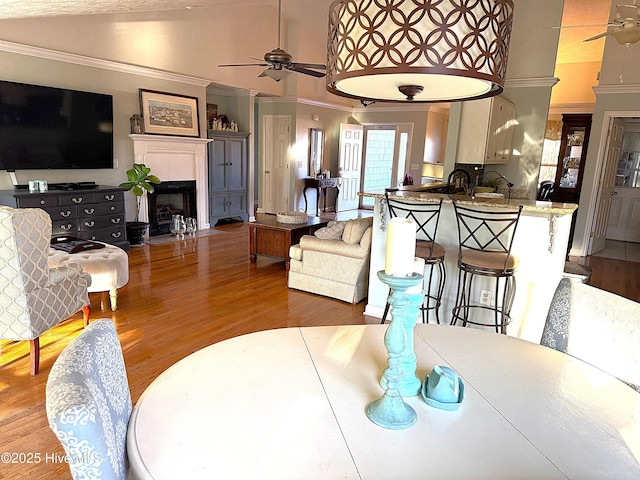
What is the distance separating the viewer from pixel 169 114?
6633mm

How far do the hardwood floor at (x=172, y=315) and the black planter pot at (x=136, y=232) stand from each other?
15cm

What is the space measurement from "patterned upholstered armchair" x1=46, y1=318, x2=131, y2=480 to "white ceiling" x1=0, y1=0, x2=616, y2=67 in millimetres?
3394

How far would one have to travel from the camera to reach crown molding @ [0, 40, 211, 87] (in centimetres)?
490

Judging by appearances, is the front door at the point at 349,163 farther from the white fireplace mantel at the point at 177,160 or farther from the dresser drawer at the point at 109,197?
the dresser drawer at the point at 109,197

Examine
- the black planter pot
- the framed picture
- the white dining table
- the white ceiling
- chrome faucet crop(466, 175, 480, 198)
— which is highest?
the white ceiling

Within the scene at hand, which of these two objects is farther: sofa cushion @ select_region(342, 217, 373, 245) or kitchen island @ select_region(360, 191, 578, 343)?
sofa cushion @ select_region(342, 217, 373, 245)

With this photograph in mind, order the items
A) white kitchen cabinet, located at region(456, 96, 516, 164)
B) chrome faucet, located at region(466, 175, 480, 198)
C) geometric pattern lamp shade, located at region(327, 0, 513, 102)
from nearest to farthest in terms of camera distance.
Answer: geometric pattern lamp shade, located at region(327, 0, 513, 102) → white kitchen cabinet, located at region(456, 96, 516, 164) → chrome faucet, located at region(466, 175, 480, 198)

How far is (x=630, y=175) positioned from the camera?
7359 mm

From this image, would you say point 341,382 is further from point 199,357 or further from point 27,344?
point 27,344

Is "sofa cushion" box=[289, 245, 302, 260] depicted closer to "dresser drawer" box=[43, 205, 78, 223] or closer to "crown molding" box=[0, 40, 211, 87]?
"dresser drawer" box=[43, 205, 78, 223]

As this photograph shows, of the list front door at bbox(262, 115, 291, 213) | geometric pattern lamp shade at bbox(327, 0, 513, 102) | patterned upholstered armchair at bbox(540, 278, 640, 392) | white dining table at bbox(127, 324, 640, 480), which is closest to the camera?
geometric pattern lamp shade at bbox(327, 0, 513, 102)

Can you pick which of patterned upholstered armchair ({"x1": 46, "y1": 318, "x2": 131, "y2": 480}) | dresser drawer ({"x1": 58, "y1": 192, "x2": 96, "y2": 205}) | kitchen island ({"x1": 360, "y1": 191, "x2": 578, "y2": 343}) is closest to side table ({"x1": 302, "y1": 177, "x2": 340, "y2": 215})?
dresser drawer ({"x1": 58, "y1": 192, "x2": 96, "y2": 205})

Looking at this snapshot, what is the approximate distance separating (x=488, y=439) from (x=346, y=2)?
3.35ft

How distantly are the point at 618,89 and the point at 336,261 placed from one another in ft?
16.2
